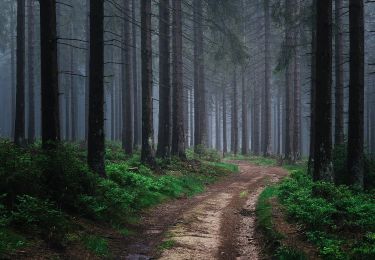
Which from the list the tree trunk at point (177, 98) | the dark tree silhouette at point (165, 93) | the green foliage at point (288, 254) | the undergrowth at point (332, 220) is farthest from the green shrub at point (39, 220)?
the tree trunk at point (177, 98)

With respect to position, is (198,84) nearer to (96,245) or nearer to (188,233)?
(188,233)

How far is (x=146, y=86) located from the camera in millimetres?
18438

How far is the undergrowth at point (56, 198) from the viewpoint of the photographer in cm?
777

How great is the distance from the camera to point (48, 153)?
10.3 m

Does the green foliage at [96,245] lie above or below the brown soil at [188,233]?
above

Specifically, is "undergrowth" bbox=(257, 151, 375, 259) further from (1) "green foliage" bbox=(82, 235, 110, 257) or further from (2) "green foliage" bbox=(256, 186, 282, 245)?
(1) "green foliage" bbox=(82, 235, 110, 257)

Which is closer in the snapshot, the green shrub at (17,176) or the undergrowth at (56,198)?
the undergrowth at (56,198)

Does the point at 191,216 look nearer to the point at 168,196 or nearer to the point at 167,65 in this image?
the point at 168,196

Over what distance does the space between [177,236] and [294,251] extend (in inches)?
114

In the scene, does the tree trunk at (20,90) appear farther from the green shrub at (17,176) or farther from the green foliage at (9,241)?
the green foliage at (9,241)

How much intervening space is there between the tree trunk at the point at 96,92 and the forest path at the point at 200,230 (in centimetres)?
242

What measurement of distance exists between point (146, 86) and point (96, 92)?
5.98 metres

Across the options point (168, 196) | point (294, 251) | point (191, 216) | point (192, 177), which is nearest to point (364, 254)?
point (294, 251)

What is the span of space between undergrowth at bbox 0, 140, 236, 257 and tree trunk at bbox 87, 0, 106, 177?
939mm
